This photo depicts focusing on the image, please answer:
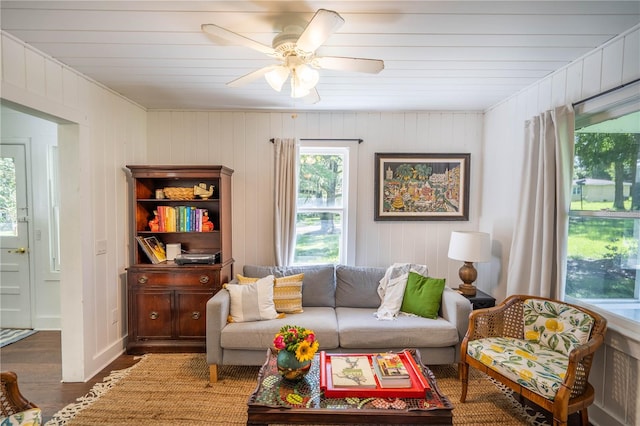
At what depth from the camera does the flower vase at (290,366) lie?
1704 mm

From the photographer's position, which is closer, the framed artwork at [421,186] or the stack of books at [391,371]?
the stack of books at [391,371]

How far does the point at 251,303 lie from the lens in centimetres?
264

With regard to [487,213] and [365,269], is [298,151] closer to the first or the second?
[365,269]

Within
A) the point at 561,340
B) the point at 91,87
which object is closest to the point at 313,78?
the point at 91,87

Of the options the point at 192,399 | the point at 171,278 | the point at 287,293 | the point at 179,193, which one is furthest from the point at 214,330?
the point at 179,193

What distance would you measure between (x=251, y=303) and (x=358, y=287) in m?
1.05

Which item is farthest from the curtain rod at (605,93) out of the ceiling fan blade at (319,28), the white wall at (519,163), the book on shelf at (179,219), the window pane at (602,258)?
the book on shelf at (179,219)

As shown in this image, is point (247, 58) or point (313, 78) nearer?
point (313, 78)

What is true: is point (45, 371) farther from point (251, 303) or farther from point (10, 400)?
point (251, 303)

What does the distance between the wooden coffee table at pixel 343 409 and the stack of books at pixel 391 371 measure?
83 mm

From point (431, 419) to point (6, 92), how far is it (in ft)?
9.85

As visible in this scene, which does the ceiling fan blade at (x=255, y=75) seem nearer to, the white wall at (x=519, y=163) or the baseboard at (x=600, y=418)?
the white wall at (x=519, y=163)

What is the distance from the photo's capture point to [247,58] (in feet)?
7.15

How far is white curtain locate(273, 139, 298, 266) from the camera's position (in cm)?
336
